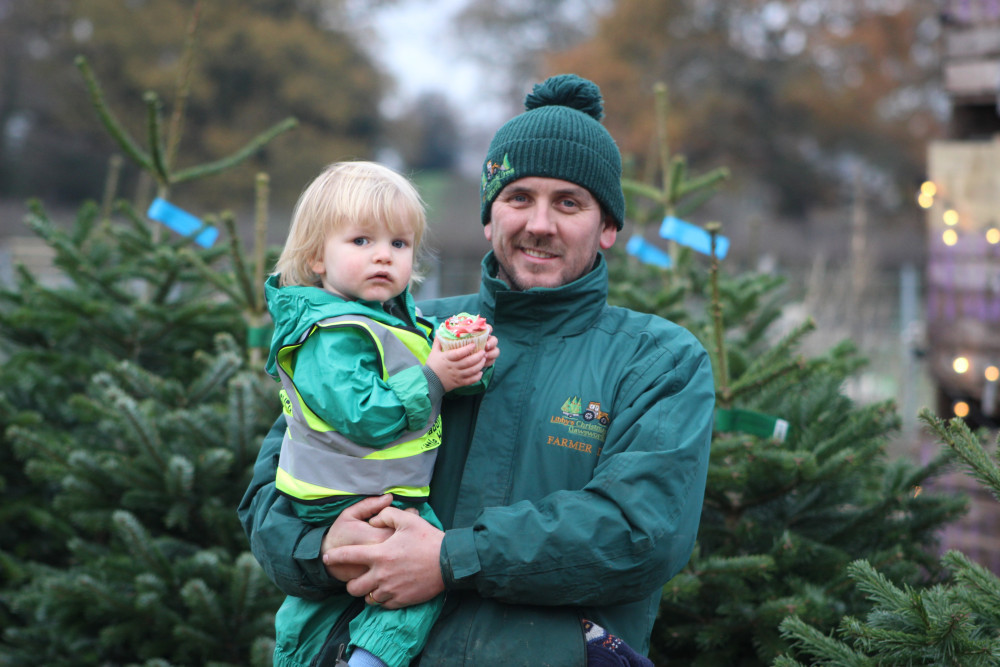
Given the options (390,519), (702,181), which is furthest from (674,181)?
(390,519)

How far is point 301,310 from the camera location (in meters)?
1.96

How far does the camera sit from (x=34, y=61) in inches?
1160

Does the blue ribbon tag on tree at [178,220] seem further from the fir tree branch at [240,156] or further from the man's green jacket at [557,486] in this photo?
the man's green jacket at [557,486]

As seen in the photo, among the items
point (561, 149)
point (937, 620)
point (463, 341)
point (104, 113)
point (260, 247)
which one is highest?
point (104, 113)

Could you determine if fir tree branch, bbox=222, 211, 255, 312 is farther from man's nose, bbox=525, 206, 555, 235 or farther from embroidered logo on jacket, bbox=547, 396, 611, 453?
embroidered logo on jacket, bbox=547, 396, 611, 453

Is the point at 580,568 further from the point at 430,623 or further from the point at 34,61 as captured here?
the point at 34,61

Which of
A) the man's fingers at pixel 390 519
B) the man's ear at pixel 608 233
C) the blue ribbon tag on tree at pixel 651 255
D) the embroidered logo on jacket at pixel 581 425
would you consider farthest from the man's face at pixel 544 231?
the blue ribbon tag on tree at pixel 651 255

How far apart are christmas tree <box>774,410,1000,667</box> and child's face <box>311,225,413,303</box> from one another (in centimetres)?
Answer: 131

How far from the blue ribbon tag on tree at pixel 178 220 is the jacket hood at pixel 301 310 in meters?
2.45

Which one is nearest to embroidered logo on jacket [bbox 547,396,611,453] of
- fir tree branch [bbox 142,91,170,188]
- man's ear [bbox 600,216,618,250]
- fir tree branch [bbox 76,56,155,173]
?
man's ear [bbox 600,216,618,250]

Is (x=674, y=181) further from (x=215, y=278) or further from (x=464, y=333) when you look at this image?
(x=464, y=333)

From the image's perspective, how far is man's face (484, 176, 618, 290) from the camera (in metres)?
2.19

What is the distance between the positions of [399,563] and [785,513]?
176cm

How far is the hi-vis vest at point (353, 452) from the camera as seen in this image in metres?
1.89
